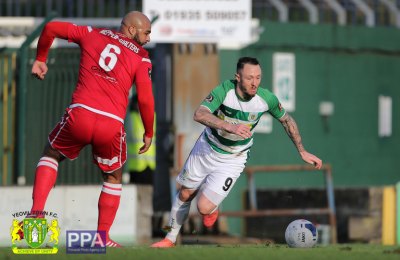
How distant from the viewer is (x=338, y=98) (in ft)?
87.7

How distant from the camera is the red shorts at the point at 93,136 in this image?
41.2ft

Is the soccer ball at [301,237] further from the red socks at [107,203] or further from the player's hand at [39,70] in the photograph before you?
the player's hand at [39,70]

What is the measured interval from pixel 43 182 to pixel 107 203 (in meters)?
0.71

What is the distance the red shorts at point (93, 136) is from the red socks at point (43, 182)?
16 cm

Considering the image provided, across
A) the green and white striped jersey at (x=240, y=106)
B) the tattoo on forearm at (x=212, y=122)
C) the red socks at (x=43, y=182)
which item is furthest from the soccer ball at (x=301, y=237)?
the red socks at (x=43, y=182)

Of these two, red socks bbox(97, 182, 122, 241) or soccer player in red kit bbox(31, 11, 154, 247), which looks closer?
soccer player in red kit bbox(31, 11, 154, 247)

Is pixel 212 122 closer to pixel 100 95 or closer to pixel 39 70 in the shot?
pixel 100 95

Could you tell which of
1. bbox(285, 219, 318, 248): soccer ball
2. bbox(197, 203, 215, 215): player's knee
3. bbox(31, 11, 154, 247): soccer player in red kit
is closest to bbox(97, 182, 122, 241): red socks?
bbox(31, 11, 154, 247): soccer player in red kit

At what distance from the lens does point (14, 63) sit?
72.6ft

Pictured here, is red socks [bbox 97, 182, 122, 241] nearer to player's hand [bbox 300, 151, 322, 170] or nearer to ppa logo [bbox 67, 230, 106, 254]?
ppa logo [bbox 67, 230, 106, 254]

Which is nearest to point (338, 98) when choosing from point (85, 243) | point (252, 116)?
point (252, 116)

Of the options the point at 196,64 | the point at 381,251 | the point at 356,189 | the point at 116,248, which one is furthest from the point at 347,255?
the point at 196,64

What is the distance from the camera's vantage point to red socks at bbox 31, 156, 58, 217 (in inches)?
498

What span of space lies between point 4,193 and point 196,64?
698 centimetres
